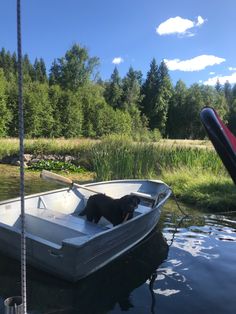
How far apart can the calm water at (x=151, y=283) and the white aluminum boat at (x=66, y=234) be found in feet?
0.61

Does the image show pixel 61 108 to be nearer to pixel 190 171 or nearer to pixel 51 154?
pixel 51 154

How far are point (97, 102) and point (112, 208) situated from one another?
32.1m

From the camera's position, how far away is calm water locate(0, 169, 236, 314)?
4.77m

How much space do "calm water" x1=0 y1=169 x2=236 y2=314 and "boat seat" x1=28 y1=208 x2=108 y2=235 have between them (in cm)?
58

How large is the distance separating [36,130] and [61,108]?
4547mm

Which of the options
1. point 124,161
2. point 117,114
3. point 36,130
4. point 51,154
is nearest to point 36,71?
point 117,114

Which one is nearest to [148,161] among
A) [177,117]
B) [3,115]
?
[3,115]

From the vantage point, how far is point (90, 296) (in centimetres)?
499

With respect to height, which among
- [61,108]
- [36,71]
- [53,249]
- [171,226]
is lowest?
[171,226]

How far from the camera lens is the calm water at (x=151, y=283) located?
15.6ft

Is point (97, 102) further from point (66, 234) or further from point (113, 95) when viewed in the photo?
point (66, 234)

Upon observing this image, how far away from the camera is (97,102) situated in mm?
37938

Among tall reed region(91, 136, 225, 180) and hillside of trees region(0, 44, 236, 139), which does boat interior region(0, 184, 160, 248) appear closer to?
tall reed region(91, 136, 225, 180)

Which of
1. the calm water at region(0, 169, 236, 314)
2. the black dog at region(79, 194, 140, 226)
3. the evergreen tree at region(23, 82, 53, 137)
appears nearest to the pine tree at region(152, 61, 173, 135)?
the evergreen tree at region(23, 82, 53, 137)
